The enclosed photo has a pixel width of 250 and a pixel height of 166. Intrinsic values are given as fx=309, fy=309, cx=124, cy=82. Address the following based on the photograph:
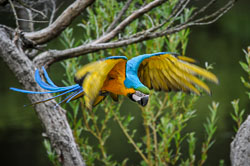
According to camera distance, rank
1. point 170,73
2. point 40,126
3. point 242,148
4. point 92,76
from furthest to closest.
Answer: point 40,126, point 242,148, point 170,73, point 92,76

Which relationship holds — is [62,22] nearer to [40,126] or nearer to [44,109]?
[44,109]

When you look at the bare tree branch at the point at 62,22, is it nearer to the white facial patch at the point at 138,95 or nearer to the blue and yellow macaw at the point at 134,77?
the blue and yellow macaw at the point at 134,77

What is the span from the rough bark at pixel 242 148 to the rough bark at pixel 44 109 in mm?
452

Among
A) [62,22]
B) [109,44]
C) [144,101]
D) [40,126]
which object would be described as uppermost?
[62,22]

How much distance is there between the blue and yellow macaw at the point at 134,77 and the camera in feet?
1.65

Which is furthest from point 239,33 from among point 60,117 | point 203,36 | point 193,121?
point 60,117

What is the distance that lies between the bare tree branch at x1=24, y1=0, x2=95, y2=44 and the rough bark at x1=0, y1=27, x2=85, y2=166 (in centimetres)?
7

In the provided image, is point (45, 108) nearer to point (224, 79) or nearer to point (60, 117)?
point (60, 117)

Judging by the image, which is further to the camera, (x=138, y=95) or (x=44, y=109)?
(x=44, y=109)

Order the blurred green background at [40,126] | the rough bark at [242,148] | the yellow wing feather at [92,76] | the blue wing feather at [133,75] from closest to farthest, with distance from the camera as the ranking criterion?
the yellow wing feather at [92,76] → the blue wing feather at [133,75] → the rough bark at [242,148] → the blurred green background at [40,126]

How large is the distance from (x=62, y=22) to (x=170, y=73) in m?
0.38

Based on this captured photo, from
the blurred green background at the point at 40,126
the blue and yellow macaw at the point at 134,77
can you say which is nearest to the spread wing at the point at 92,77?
the blue and yellow macaw at the point at 134,77

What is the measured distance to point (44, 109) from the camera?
0.89 meters

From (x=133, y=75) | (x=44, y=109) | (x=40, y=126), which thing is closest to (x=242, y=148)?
(x=133, y=75)
